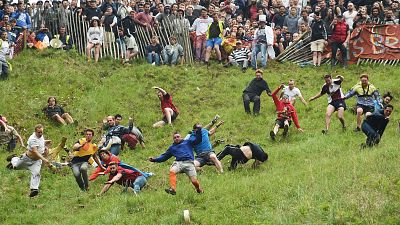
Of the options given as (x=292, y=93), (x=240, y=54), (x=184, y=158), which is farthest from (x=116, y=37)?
(x=184, y=158)

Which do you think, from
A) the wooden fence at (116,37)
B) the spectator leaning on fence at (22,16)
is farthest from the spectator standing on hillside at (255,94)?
the spectator leaning on fence at (22,16)

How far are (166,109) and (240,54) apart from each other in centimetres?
561

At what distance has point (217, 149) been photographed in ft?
63.6

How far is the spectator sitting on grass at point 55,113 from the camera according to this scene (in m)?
21.8

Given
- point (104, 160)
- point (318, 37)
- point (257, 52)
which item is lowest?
point (104, 160)

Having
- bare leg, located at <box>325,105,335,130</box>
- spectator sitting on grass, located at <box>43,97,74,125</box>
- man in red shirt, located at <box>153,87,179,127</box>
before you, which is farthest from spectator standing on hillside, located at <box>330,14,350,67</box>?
spectator sitting on grass, located at <box>43,97,74,125</box>

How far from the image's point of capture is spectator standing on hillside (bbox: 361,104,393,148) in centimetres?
1712

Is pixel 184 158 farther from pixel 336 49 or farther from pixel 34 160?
pixel 336 49

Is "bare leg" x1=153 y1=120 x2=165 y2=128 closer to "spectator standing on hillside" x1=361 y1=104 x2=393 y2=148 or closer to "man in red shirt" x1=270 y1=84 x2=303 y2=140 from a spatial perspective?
"man in red shirt" x1=270 y1=84 x2=303 y2=140

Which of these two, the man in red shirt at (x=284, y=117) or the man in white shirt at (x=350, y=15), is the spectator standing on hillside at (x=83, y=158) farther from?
the man in white shirt at (x=350, y=15)

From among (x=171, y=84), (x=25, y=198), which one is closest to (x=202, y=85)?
(x=171, y=84)

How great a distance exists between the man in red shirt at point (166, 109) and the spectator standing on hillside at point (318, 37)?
676 cm

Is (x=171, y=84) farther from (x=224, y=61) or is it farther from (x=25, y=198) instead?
(x=25, y=198)

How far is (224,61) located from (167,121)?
5.98m
